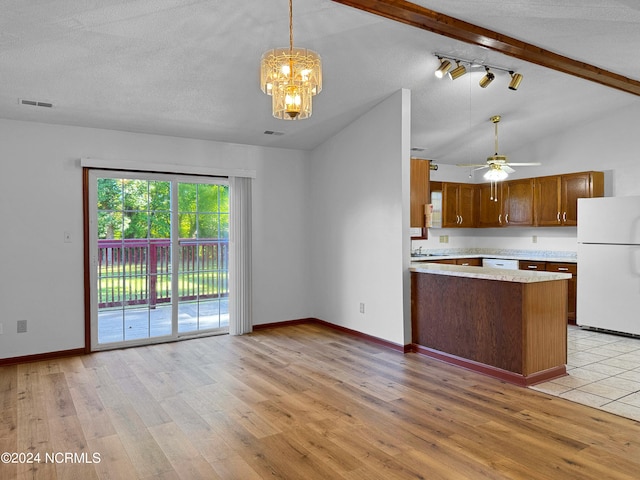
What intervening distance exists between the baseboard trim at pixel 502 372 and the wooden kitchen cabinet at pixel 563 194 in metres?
3.00

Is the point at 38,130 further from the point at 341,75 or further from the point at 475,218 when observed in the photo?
the point at 475,218

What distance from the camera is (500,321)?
4035 mm

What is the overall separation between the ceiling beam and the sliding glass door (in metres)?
3.23

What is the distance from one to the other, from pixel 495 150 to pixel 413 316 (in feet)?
11.5

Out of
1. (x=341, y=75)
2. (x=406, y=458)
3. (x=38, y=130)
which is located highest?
(x=341, y=75)

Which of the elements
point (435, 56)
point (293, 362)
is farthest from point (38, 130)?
point (435, 56)

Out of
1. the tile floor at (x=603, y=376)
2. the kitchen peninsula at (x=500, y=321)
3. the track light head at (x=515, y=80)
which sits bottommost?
the tile floor at (x=603, y=376)

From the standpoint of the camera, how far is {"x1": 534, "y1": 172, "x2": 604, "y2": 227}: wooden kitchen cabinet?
619 cm

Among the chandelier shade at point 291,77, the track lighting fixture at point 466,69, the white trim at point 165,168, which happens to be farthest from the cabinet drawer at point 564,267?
the chandelier shade at point 291,77

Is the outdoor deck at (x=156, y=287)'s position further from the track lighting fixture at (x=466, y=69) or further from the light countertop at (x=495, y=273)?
the track lighting fixture at (x=466, y=69)

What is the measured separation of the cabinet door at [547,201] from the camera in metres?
6.54

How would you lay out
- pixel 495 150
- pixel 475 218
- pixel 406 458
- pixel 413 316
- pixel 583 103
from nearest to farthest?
pixel 406 458, pixel 413 316, pixel 583 103, pixel 495 150, pixel 475 218

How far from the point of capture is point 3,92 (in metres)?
4.02

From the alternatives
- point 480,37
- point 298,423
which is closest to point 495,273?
point 480,37
